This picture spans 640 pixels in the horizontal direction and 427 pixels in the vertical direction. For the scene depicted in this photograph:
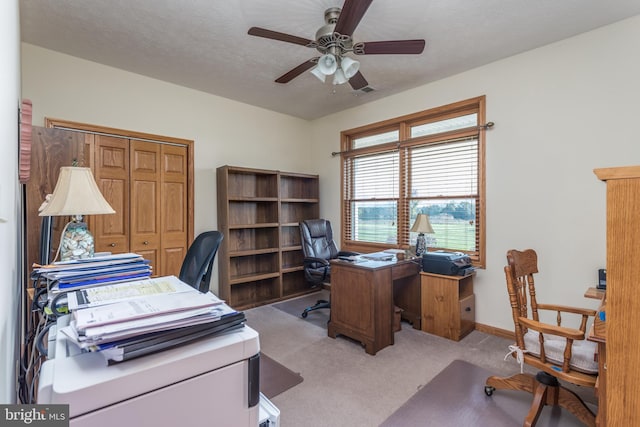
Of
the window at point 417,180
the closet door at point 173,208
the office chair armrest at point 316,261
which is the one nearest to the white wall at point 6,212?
the closet door at point 173,208

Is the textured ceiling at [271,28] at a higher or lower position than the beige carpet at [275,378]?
higher

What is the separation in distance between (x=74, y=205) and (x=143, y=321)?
136 cm

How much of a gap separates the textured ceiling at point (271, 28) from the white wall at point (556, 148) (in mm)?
192

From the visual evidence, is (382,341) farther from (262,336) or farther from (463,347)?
(262,336)

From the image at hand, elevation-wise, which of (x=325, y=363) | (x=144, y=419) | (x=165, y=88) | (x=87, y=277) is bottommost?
(x=325, y=363)

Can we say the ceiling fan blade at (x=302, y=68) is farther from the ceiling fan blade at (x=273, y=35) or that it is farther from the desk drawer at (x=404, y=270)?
the desk drawer at (x=404, y=270)

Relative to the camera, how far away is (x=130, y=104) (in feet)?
10.8

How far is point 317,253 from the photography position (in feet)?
12.7

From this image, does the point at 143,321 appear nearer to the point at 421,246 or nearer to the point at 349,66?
the point at 349,66

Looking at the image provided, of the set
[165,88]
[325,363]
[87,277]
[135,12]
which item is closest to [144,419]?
[87,277]

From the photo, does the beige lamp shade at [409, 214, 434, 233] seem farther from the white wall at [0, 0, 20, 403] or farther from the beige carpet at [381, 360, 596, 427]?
the white wall at [0, 0, 20, 403]

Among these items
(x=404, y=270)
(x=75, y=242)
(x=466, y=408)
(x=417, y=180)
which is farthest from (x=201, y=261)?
(x=417, y=180)

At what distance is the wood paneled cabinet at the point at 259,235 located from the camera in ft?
12.7

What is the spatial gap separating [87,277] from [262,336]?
2120 millimetres
